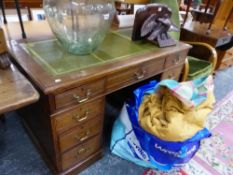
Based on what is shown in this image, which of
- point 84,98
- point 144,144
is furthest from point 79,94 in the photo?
point 144,144

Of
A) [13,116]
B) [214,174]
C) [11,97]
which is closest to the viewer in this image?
[11,97]

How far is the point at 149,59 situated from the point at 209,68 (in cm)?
83

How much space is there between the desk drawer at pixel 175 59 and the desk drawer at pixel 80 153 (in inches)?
25.3

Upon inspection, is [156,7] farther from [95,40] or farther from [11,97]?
[11,97]

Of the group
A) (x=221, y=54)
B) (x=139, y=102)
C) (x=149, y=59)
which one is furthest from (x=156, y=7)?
(x=221, y=54)

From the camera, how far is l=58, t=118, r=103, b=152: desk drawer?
3.20 feet

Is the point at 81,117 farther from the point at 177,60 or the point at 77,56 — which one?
the point at 177,60

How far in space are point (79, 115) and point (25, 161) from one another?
0.60 meters

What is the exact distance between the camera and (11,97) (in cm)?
60

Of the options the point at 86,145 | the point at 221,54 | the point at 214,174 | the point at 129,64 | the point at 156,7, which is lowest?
the point at 214,174

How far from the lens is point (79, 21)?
1.01 metres

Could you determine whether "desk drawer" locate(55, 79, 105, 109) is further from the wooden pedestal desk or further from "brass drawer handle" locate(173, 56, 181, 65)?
"brass drawer handle" locate(173, 56, 181, 65)

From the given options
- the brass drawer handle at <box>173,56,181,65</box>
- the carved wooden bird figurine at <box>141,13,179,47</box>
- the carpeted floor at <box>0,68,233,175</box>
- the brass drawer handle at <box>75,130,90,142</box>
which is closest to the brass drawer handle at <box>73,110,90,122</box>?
the brass drawer handle at <box>75,130,90,142</box>

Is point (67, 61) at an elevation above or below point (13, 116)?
above
